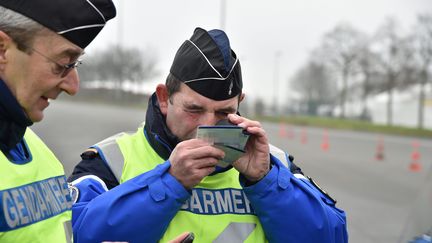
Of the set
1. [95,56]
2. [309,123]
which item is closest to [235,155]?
[309,123]

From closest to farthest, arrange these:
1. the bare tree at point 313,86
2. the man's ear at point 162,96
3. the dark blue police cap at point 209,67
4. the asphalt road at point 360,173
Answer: the dark blue police cap at point 209,67, the man's ear at point 162,96, the asphalt road at point 360,173, the bare tree at point 313,86

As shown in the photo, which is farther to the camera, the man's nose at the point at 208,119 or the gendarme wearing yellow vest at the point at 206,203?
the man's nose at the point at 208,119

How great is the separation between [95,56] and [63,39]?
59.2 metres

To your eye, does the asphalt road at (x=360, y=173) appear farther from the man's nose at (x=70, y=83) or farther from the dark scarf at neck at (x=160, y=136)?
the man's nose at (x=70, y=83)

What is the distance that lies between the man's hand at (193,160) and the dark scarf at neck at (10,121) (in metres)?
0.58

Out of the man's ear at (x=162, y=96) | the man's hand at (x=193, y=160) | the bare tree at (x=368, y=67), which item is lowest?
the man's hand at (x=193, y=160)

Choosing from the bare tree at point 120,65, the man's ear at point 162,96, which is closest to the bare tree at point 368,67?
the bare tree at point 120,65

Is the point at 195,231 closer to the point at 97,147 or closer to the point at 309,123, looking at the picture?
the point at 97,147

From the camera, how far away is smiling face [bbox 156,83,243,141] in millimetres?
2465

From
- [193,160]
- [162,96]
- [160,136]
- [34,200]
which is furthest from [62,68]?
[162,96]

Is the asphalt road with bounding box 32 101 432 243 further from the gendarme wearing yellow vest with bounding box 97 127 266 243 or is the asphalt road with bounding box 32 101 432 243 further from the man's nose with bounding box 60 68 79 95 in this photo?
the man's nose with bounding box 60 68 79 95

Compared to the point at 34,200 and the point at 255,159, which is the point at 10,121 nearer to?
the point at 34,200

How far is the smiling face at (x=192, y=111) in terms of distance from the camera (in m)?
2.46

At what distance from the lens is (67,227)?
76.6 inches
